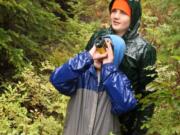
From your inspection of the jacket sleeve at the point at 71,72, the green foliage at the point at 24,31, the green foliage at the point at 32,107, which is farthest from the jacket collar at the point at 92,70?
the green foliage at the point at 24,31

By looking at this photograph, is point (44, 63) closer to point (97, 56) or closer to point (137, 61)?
point (137, 61)

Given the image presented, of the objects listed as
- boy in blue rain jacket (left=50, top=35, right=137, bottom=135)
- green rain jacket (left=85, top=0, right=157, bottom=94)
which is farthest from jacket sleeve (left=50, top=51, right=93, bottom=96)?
green rain jacket (left=85, top=0, right=157, bottom=94)

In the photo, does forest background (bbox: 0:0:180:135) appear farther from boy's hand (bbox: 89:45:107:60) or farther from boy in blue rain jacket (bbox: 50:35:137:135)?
boy's hand (bbox: 89:45:107:60)

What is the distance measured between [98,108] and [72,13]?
7.35 m

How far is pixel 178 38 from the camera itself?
439 cm

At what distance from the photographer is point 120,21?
3.83 m

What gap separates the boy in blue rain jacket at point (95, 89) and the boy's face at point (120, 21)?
24 cm

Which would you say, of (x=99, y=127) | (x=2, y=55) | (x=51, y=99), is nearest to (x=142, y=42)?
(x=99, y=127)

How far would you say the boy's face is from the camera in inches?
151

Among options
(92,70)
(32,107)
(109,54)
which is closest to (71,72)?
(92,70)

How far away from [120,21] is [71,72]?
A: 67cm

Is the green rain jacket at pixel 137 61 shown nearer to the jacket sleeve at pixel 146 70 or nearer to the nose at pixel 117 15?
the jacket sleeve at pixel 146 70

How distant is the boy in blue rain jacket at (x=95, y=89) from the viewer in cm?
347

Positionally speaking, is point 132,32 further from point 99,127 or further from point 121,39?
point 99,127
